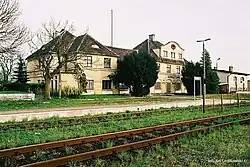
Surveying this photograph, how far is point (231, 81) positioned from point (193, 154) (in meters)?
64.6

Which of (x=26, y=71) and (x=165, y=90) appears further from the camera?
(x=165, y=90)

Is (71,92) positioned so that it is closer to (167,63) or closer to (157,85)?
(157,85)

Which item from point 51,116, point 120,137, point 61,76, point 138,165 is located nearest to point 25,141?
point 120,137

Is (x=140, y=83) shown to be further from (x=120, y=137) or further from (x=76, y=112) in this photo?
(x=120, y=137)

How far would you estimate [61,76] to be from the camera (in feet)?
138

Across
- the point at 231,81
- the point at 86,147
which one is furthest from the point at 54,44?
the point at 231,81

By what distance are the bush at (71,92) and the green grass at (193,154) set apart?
28921mm

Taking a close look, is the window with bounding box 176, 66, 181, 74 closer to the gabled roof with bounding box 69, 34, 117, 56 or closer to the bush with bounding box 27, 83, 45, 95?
the gabled roof with bounding box 69, 34, 117, 56

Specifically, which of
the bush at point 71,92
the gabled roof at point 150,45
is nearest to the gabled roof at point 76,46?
the bush at point 71,92

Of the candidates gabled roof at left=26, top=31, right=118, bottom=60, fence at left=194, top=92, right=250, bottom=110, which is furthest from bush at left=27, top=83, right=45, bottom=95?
fence at left=194, top=92, right=250, bottom=110

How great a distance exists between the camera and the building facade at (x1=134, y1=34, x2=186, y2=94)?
56.5 meters

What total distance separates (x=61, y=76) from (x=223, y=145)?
34578 mm

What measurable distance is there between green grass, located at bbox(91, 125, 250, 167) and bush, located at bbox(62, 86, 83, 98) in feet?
94.9

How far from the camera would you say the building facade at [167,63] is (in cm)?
5647
